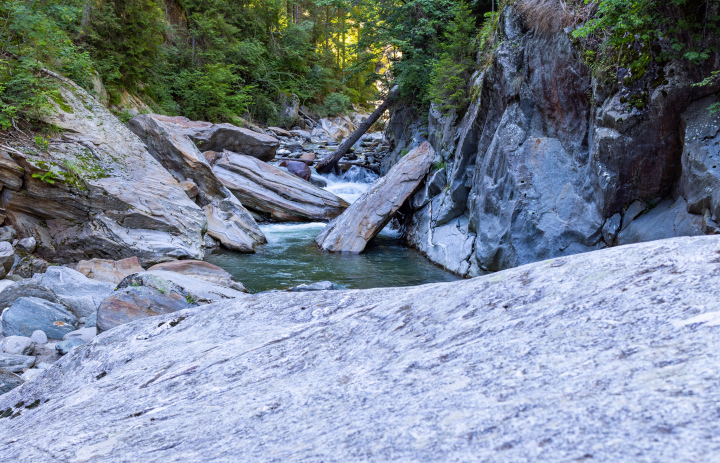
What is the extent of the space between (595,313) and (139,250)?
33.0 ft

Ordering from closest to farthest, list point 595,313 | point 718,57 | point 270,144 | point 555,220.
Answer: point 595,313, point 718,57, point 555,220, point 270,144

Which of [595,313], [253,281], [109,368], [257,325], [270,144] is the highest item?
[270,144]

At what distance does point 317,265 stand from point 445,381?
962 cm

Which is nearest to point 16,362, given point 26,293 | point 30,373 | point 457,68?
point 30,373

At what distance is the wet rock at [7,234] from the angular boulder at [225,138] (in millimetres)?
9781

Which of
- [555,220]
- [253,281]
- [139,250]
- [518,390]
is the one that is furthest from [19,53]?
[518,390]

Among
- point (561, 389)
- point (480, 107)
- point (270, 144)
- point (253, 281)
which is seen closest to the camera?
point (561, 389)

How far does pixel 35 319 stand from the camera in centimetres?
603

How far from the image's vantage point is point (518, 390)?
1.62m

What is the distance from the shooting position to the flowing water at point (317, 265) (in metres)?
10.0

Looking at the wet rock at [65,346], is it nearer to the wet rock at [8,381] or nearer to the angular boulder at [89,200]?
the wet rock at [8,381]

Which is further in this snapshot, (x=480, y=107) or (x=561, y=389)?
(x=480, y=107)

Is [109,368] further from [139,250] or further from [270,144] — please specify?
[270,144]

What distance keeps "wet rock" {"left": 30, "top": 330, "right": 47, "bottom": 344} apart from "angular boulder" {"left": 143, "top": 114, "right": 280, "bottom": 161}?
13540mm
